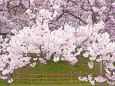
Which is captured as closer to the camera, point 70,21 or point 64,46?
point 64,46

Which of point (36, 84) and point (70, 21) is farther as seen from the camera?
point (70, 21)

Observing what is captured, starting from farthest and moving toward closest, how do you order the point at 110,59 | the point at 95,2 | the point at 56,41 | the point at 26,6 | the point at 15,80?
1. the point at 15,80
2. the point at 26,6
3. the point at 95,2
4. the point at 110,59
5. the point at 56,41

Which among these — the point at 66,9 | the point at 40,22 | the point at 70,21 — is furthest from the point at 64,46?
the point at 70,21

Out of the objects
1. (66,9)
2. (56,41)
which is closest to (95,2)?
(66,9)

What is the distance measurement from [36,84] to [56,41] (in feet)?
24.6

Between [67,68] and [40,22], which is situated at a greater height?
[40,22]

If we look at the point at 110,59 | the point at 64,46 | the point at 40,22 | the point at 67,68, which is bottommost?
the point at 67,68

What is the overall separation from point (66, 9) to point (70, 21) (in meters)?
4.53

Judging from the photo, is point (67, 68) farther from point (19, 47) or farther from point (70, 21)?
point (19, 47)

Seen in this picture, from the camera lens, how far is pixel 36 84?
13.2m

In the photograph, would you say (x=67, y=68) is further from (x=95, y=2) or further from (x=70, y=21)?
(x=95, y=2)

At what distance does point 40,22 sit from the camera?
6.40 metres

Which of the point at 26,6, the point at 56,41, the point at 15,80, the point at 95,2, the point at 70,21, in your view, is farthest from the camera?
the point at 70,21

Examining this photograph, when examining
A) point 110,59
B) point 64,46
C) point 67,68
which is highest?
point 64,46
